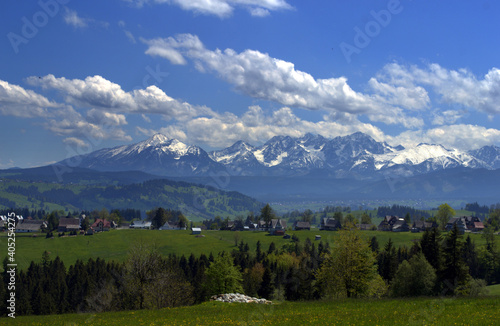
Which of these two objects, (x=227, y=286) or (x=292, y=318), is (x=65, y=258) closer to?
(x=227, y=286)

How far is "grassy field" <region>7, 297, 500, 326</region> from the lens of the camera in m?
30.2

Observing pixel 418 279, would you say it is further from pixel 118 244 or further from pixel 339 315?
pixel 118 244

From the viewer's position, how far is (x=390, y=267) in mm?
89812

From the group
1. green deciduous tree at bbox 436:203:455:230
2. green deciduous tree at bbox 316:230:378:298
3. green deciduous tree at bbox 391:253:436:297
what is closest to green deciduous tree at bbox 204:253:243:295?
green deciduous tree at bbox 316:230:378:298

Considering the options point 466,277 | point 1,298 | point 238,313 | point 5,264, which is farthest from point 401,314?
point 5,264

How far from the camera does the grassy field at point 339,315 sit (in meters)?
30.2

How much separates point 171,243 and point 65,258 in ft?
142

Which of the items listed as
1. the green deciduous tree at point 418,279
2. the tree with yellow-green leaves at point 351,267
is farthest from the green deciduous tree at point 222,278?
the green deciduous tree at point 418,279

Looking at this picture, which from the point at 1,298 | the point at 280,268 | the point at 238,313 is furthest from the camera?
the point at 280,268

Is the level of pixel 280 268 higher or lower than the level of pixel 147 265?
lower

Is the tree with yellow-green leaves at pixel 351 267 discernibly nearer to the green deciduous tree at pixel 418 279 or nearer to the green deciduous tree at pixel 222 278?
the green deciduous tree at pixel 418 279

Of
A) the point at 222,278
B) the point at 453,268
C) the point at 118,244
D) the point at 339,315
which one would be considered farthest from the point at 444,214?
the point at 339,315

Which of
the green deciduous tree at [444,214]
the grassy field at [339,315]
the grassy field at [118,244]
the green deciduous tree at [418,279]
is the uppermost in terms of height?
the green deciduous tree at [444,214]

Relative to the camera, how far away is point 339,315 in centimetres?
3441
